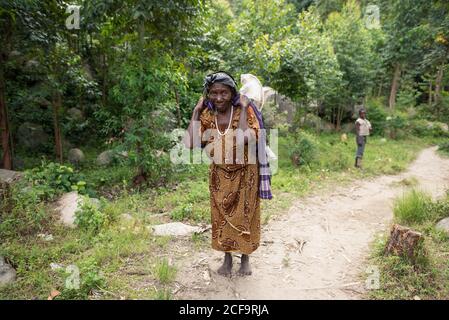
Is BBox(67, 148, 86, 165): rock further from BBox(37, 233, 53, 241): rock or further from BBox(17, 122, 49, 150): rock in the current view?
BBox(37, 233, 53, 241): rock

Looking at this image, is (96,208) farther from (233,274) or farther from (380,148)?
(380,148)

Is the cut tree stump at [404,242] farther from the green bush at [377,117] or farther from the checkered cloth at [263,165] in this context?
the green bush at [377,117]

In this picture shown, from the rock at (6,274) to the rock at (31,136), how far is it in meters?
6.58

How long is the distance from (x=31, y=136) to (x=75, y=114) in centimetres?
148

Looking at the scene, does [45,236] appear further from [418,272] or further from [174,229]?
[418,272]

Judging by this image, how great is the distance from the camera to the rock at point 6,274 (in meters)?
3.61

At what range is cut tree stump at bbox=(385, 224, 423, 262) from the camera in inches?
148

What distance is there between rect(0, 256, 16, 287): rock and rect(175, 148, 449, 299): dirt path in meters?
1.76

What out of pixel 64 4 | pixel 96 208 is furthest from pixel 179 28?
pixel 96 208

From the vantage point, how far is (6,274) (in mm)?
3682

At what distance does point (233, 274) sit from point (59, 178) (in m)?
3.53

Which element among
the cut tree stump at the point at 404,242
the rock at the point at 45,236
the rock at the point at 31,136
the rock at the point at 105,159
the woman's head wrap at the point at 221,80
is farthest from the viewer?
the rock at the point at 31,136


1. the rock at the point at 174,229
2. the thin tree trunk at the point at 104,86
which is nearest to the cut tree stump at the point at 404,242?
the rock at the point at 174,229

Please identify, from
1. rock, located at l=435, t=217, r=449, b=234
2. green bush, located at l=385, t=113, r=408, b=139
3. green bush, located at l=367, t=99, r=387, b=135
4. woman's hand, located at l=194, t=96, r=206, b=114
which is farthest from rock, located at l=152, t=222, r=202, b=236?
green bush, located at l=367, t=99, r=387, b=135
